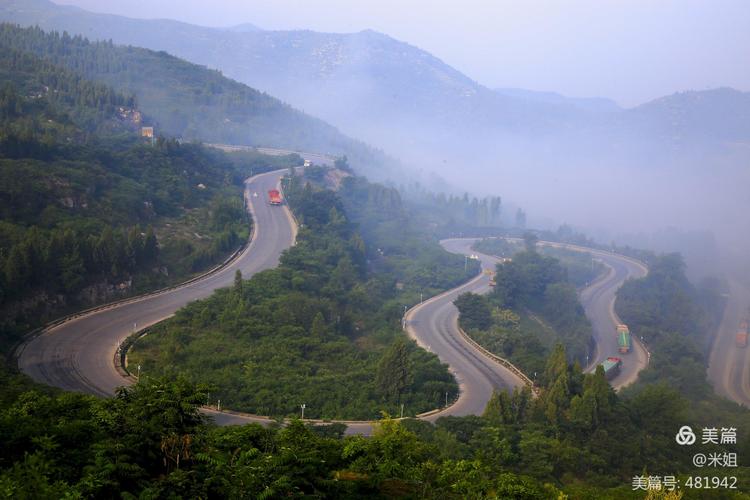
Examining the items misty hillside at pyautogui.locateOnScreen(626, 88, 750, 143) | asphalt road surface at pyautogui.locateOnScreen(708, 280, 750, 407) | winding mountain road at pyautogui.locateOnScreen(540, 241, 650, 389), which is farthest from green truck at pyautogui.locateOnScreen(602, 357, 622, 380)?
misty hillside at pyautogui.locateOnScreen(626, 88, 750, 143)

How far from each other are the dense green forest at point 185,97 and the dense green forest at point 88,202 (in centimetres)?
1278

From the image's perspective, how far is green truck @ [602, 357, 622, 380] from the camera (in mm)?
39716

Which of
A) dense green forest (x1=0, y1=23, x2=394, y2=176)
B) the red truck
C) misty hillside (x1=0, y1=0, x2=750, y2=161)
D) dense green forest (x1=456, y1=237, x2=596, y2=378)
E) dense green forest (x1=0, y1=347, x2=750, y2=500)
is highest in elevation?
misty hillside (x1=0, y1=0, x2=750, y2=161)

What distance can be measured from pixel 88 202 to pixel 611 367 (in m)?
29.7

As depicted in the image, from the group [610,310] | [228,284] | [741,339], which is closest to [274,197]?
[228,284]

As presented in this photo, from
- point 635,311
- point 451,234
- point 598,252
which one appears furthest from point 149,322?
point 598,252

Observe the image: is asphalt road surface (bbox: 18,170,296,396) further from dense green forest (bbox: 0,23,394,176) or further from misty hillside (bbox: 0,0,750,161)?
misty hillside (bbox: 0,0,750,161)

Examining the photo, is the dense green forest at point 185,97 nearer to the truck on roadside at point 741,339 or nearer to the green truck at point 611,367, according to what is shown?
the green truck at point 611,367

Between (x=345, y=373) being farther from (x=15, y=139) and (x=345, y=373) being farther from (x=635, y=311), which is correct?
(x=635, y=311)

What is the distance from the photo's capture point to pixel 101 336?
81.9 feet

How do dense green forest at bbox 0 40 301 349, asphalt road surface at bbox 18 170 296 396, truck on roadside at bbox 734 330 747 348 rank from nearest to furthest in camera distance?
asphalt road surface at bbox 18 170 296 396
dense green forest at bbox 0 40 301 349
truck on roadside at bbox 734 330 747 348

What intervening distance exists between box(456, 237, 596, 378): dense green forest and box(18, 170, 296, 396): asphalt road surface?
11897 millimetres

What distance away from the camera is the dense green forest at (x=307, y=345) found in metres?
22.7

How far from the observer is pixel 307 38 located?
18325 centimetres
